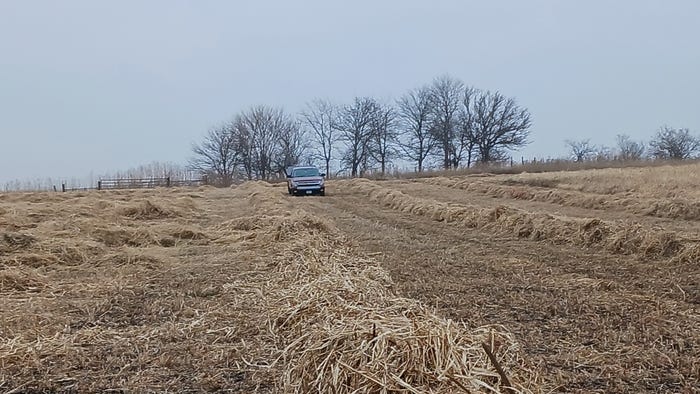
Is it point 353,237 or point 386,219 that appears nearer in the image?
point 353,237

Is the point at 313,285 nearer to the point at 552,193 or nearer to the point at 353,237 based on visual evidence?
the point at 353,237

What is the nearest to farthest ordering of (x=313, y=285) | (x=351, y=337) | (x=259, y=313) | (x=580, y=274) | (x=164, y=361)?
(x=351, y=337)
(x=164, y=361)
(x=259, y=313)
(x=313, y=285)
(x=580, y=274)

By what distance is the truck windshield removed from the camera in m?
33.1

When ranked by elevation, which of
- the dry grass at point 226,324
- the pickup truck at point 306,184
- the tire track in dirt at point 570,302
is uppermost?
the pickup truck at point 306,184

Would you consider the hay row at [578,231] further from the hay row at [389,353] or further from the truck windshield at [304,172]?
the truck windshield at [304,172]

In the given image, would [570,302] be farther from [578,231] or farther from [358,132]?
[358,132]

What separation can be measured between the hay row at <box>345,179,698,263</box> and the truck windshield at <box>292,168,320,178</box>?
50.5 feet

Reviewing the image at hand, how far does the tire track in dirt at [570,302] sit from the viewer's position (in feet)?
14.3

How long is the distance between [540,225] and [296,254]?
5988 millimetres

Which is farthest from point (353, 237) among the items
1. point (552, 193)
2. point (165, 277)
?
point (552, 193)

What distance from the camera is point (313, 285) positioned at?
6.47m

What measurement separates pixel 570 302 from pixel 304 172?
2754 centimetres

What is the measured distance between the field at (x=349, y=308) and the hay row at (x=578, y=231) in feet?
0.13

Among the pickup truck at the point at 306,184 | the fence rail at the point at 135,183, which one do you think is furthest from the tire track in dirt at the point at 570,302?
the fence rail at the point at 135,183
